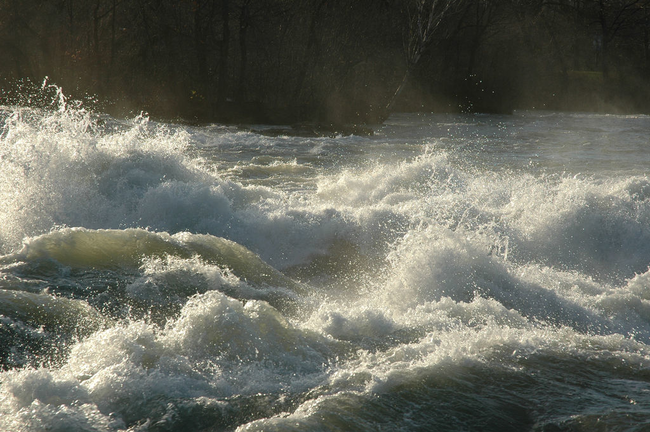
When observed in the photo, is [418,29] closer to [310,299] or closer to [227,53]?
[227,53]

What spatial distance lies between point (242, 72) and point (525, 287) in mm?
20836

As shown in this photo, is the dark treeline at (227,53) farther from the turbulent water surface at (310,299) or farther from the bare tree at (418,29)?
the turbulent water surface at (310,299)

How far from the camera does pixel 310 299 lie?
20.4ft

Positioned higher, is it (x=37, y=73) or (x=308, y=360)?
(x=37, y=73)

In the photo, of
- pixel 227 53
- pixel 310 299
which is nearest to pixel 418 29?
pixel 227 53

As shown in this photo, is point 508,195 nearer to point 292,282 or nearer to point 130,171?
point 292,282

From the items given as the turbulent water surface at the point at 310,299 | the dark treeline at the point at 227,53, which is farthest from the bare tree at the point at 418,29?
the turbulent water surface at the point at 310,299

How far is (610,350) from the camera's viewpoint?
516cm

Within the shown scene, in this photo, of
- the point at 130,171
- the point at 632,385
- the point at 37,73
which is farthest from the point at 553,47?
the point at 632,385

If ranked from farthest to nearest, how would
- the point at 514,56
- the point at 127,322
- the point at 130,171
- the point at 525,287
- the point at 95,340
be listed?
the point at 514,56
the point at 130,171
the point at 525,287
the point at 127,322
the point at 95,340

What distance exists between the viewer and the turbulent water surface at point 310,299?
399 centimetres

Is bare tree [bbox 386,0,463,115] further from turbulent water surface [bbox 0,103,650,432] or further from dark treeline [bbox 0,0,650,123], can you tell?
turbulent water surface [bbox 0,103,650,432]

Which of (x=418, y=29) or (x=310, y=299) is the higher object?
(x=418, y=29)

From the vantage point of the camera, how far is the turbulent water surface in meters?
3.99
